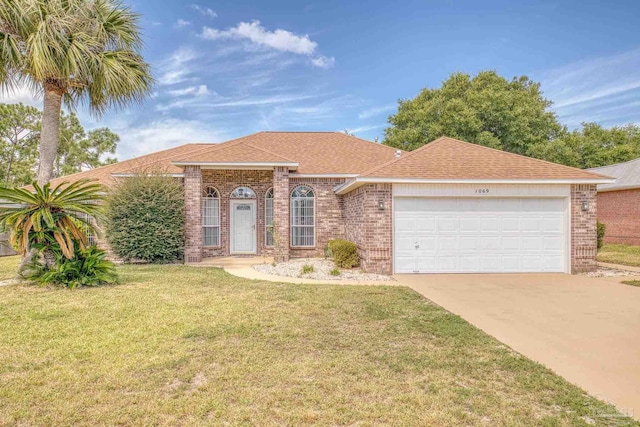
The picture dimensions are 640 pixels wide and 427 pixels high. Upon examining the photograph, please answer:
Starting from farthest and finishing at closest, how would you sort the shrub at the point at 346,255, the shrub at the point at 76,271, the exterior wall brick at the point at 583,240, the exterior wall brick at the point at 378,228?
the shrub at the point at 346,255, the exterior wall brick at the point at 583,240, the exterior wall brick at the point at 378,228, the shrub at the point at 76,271

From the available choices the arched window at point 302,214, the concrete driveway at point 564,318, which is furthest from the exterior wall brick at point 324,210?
the concrete driveway at point 564,318

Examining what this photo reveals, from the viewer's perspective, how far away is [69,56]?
9.24 m

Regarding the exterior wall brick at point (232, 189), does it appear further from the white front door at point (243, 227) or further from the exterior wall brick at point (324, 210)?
the exterior wall brick at point (324, 210)

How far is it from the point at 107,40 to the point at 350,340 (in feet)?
35.4

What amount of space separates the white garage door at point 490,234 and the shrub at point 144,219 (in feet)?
27.6

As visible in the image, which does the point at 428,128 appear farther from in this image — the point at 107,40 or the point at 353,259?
the point at 107,40

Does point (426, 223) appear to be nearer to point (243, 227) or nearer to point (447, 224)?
point (447, 224)

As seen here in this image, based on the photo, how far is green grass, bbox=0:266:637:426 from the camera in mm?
3082

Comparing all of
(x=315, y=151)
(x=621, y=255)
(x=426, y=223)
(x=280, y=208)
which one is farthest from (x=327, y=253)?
(x=621, y=255)

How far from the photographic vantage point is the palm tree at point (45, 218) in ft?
26.4

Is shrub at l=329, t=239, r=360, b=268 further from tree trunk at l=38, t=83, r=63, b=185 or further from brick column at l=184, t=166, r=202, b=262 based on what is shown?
tree trunk at l=38, t=83, r=63, b=185

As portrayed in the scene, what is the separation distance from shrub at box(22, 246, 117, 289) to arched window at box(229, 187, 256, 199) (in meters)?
6.44

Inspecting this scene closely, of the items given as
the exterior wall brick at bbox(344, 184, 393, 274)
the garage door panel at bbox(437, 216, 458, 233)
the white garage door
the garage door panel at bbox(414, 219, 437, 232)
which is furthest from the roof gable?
the exterior wall brick at bbox(344, 184, 393, 274)

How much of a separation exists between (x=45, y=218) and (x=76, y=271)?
1504mm
